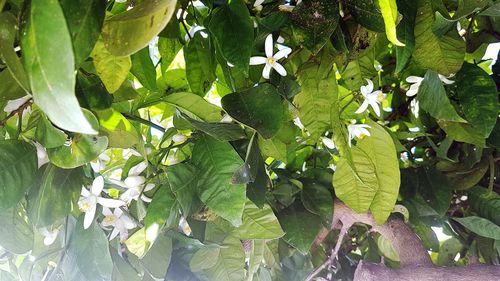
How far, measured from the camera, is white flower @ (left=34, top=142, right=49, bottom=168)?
469mm

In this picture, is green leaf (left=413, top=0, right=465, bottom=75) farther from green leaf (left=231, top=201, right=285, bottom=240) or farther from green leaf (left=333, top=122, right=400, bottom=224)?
green leaf (left=231, top=201, right=285, bottom=240)

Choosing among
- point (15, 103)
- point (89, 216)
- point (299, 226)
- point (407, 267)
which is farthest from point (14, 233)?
point (407, 267)

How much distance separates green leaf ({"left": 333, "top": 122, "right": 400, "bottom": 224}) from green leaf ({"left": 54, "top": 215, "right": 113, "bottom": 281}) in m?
0.23

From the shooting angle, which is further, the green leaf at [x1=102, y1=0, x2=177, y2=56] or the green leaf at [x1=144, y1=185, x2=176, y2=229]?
the green leaf at [x1=144, y1=185, x2=176, y2=229]

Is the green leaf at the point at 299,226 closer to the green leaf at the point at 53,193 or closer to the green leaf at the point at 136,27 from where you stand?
the green leaf at the point at 53,193

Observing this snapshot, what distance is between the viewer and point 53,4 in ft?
0.71

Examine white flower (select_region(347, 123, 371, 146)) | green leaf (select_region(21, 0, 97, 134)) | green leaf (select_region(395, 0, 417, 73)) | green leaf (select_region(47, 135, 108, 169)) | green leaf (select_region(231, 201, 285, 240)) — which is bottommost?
green leaf (select_region(231, 201, 285, 240))

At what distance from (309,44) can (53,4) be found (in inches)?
10.5

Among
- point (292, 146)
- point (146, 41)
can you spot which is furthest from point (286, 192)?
point (146, 41)

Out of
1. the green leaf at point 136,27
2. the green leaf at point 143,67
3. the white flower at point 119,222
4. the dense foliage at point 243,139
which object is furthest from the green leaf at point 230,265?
the green leaf at point 136,27

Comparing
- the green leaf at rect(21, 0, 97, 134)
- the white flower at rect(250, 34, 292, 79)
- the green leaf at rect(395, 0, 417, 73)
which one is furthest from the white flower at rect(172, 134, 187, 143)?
the green leaf at rect(21, 0, 97, 134)

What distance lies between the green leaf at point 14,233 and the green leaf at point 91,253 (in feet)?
0.14

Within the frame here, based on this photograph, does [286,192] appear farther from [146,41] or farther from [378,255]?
[146,41]

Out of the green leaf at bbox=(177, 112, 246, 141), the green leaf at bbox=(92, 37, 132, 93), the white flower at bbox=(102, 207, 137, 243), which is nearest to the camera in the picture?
Answer: the green leaf at bbox=(92, 37, 132, 93)
